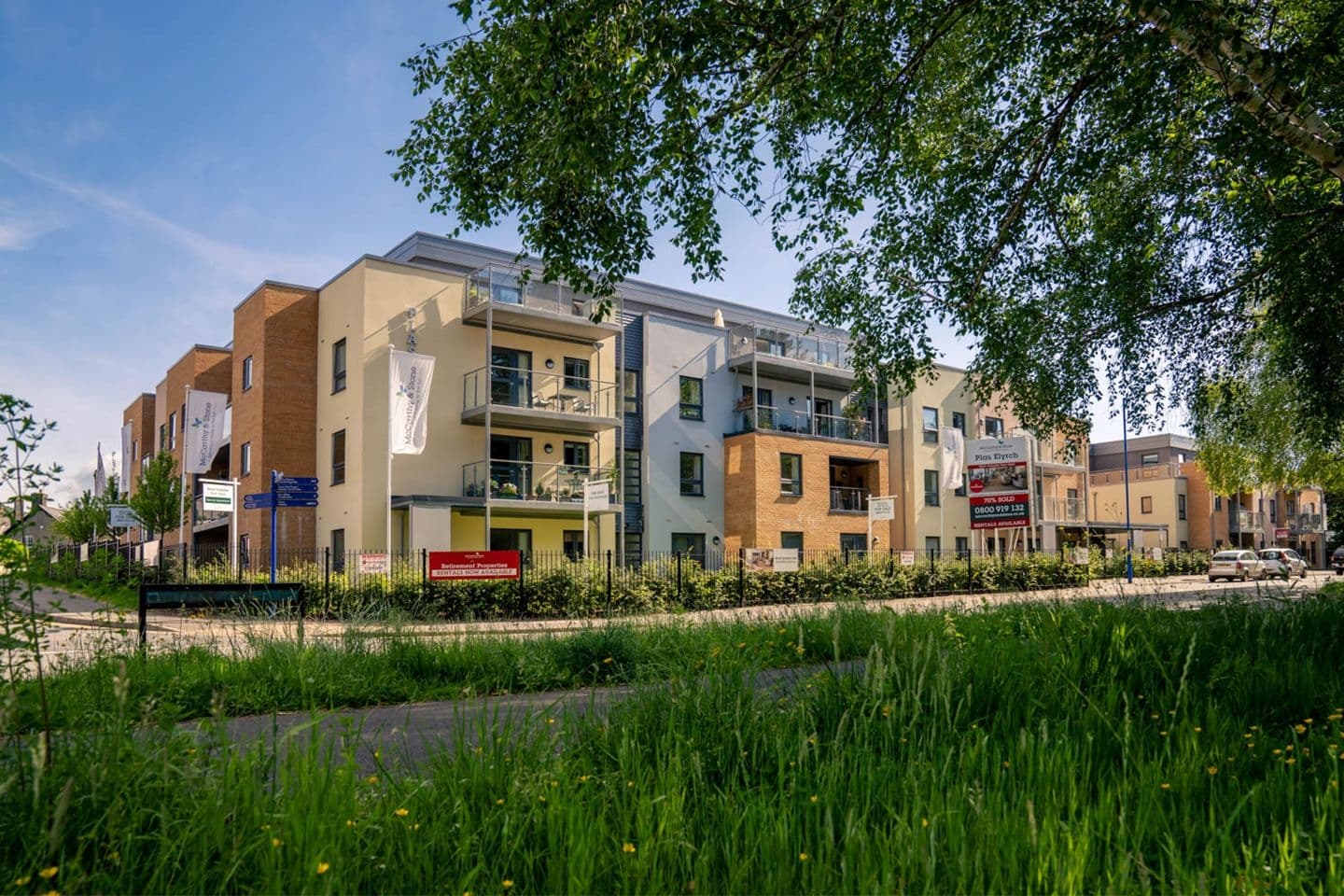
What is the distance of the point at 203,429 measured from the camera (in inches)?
1264

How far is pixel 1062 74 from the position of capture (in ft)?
37.3

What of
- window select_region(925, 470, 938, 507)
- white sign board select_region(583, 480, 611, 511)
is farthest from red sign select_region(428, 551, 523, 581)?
window select_region(925, 470, 938, 507)

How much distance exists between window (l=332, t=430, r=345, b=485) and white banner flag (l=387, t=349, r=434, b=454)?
4.27 m

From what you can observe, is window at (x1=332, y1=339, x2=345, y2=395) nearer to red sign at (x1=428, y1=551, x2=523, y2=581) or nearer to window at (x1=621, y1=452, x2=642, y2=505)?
window at (x1=621, y1=452, x2=642, y2=505)

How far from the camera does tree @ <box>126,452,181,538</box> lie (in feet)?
113

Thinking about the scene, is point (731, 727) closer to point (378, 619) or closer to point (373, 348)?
point (378, 619)

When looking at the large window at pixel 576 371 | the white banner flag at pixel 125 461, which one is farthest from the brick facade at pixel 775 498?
the white banner flag at pixel 125 461

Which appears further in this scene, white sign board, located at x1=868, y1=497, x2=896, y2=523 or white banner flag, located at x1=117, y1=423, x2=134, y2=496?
white banner flag, located at x1=117, y1=423, x2=134, y2=496

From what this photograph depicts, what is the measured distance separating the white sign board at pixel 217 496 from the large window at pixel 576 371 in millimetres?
11699

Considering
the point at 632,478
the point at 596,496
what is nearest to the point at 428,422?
the point at 596,496

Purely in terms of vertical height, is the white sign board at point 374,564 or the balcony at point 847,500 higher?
the balcony at point 847,500

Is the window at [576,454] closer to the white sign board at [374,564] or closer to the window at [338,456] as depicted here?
the window at [338,456]

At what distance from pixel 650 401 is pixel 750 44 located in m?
25.4

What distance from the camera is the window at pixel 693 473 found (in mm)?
34031
